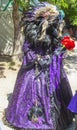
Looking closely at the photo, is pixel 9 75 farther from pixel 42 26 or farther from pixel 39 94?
pixel 42 26

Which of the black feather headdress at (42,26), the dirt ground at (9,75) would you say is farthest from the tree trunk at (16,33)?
the black feather headdress at (42,26)

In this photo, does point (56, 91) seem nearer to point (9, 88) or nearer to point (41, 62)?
point (41, 62)

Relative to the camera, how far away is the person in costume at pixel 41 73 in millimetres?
5691

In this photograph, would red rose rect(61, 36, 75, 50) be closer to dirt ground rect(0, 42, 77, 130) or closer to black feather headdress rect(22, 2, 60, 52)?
black feather headdress rect(22, 2, 60, 52)

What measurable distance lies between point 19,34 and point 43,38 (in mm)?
4183

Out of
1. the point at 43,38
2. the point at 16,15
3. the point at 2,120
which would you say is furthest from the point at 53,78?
the point at 16,15

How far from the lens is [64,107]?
5.89 m

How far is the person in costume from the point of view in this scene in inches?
224

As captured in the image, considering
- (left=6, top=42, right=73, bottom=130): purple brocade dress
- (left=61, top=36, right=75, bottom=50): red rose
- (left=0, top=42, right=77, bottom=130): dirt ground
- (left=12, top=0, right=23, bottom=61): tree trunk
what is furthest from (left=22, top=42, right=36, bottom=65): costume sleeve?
(left=12, top=0, right=23, bottom=61): tree trunk

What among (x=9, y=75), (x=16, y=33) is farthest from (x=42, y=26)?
(x=16, y=33)

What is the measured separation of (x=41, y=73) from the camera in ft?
18.9

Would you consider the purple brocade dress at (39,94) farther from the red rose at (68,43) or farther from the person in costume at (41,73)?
the red rose at (68,43)

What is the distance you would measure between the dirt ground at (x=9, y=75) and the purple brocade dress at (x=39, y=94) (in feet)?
1.23

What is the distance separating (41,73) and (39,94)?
0.32 metres
